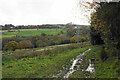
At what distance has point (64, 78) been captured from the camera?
10164 mm

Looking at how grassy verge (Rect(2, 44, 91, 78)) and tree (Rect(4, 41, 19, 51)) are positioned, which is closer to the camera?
grassy verge (Rect(2, 44, 91, 78))

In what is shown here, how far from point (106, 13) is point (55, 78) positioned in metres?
6.95

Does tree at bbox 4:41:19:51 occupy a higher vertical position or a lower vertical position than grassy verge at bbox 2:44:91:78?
lower

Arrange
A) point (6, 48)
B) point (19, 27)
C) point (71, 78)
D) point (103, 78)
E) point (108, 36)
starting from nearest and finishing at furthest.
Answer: point (103, 78), point (71, 78), point (108, 36), point (6, 48), point (19, 27)

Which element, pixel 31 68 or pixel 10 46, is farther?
pixel 10 46

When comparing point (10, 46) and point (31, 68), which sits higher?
point (31, 68)

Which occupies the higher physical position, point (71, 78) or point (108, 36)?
point (108, 36)

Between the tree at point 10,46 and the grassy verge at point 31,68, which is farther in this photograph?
the tree at point 10,46

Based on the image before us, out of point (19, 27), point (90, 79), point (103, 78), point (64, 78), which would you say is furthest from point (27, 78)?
point (19, 27)

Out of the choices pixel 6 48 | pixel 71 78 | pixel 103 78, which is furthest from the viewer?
pixel 6 48

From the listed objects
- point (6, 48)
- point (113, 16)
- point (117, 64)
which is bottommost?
point (6, 48)

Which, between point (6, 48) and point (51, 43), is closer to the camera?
point (6, 48)

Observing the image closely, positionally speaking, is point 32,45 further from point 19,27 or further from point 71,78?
point 71,78

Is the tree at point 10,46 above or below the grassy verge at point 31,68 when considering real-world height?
below
